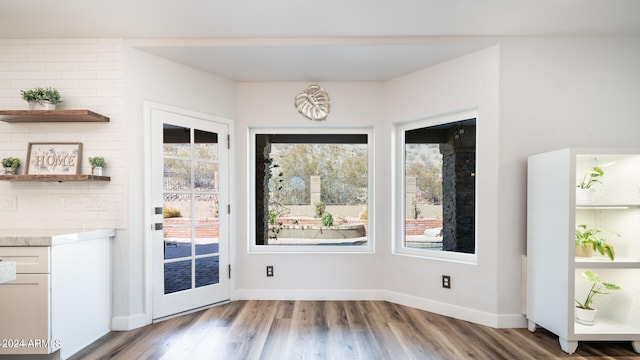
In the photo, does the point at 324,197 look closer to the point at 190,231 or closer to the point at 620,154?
the point at 190,231

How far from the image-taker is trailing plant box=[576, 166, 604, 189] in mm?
2662

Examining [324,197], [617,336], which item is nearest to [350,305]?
[324,197]

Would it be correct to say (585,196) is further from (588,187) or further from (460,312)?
(460,312)

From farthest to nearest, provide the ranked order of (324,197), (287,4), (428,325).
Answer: (324,197) < (428,325) < (287,4)

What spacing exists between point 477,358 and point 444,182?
1.69 metres

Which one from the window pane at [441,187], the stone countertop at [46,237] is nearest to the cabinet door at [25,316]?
the stone countertop at [46,237]

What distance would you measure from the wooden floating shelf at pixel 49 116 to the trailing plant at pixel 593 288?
165 inches

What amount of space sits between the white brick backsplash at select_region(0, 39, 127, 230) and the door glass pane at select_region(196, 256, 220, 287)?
0.88 meters

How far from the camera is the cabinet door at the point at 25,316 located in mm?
2330

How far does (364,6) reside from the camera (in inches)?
101

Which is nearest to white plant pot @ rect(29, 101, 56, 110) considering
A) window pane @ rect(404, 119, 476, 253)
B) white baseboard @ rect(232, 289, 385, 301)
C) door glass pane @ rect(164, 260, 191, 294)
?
door glass pane @ rect(164, 260, 191, 294)

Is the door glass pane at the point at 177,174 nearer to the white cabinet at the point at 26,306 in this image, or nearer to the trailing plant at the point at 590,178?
the white cabinet at the point at 26,306

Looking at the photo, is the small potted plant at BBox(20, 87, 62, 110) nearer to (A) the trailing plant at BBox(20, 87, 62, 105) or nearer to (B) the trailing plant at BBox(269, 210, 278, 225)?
(A) the trailing plant at BBox(20, 87, 62, 105)

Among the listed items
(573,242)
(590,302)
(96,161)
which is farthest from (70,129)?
(590,302)
